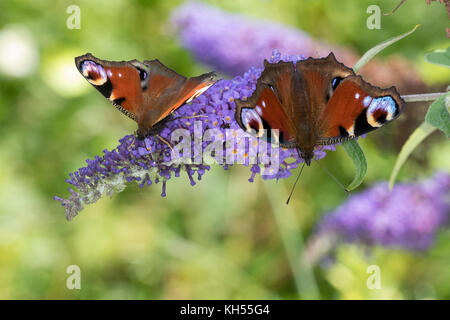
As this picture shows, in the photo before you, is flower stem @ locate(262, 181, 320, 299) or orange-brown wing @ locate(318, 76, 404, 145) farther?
flower stem @ locate(262, 181, 320, 299)

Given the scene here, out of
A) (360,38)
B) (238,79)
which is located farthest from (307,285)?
(360,38)

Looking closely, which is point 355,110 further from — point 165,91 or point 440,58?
point 165,91

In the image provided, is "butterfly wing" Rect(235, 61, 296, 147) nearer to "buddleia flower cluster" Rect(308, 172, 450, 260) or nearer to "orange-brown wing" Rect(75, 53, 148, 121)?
A: "orange-brown wing" Rect(75, 53, 148, 121)

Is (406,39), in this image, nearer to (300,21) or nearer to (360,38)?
→ (360,38)

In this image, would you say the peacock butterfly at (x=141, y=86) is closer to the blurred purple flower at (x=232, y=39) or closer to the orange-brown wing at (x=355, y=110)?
the orange-brown wing at (x=355, y=110)

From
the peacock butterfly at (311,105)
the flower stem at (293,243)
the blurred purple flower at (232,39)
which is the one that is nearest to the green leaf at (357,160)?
the peacock butterfly at (311,105)

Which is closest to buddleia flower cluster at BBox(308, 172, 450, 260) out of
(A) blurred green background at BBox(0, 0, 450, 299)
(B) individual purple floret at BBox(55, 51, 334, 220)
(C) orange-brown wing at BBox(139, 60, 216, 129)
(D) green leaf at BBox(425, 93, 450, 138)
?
(A) blurred green background at BBox(0, 0, 450, 299)
